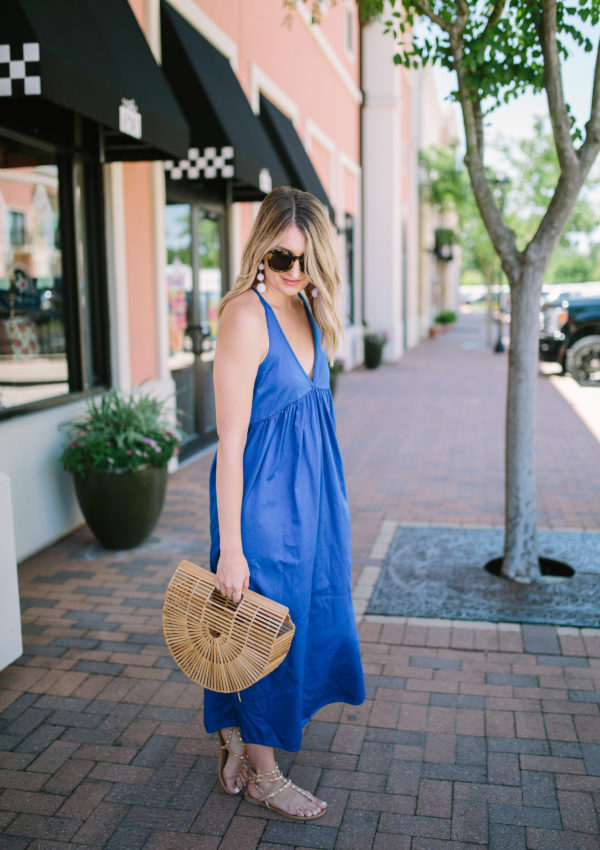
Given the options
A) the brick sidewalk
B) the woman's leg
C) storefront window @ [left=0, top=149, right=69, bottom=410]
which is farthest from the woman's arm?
storefront window @ [left=0, top=149, right=69, bottom=410]

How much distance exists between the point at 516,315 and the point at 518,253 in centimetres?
35

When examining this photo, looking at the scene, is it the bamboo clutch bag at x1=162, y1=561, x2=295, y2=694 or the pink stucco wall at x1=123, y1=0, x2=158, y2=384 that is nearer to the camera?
A: the bamboo clutch bag at x1=162, y1=561, x2=295, y2=694

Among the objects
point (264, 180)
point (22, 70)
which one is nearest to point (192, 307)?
point (264, 180)

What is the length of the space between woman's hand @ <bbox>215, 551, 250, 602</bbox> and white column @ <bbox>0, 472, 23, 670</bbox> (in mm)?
1423

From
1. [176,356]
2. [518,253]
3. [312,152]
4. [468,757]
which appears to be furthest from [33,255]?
[312,152]

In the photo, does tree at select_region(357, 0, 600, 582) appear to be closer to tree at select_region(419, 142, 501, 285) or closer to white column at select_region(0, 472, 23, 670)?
white column at select_region(0, 472, 23, 670)

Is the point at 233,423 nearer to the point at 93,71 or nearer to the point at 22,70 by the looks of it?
the point at 22,70

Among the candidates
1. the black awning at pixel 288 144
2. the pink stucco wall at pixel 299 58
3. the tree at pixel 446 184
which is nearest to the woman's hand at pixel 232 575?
the pink stucco wall at pixel 299 58

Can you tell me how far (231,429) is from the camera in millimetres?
2430

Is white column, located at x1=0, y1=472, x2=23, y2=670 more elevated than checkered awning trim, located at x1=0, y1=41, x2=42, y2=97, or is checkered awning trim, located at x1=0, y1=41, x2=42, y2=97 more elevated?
checkered awning trim, located at x1=0, y1=41, x2=42, y2=97

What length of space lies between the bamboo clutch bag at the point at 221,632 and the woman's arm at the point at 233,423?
5 centimetres

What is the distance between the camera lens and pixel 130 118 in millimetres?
5000

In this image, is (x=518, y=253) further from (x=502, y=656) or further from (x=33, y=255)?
(x=33, y=255)

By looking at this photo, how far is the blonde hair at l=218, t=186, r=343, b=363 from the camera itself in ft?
8.27
